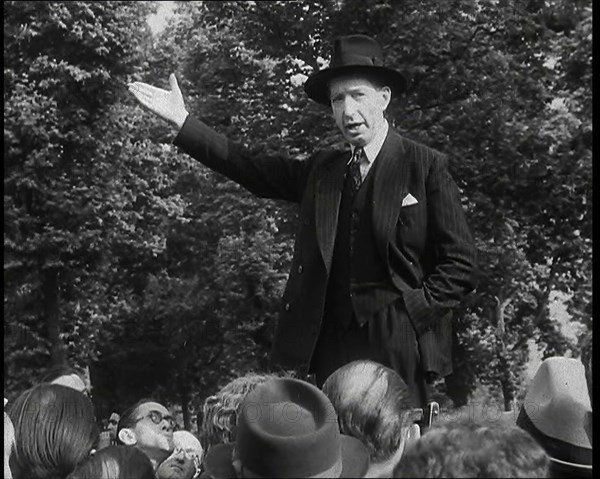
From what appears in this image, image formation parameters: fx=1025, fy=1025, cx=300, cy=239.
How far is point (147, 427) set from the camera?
3.89 metres

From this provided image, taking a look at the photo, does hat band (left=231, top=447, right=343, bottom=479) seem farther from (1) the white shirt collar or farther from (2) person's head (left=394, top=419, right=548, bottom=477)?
(1) the white shirt collar

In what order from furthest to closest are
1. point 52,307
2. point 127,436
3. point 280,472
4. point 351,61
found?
point 52,307
point 127,436
point 351,61
point 280,472

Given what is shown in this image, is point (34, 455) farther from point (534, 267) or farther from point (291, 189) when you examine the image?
point (534, 267)

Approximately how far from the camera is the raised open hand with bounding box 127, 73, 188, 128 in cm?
364

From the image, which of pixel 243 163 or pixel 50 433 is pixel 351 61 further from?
pixel 50 433

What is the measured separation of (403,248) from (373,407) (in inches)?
48.0

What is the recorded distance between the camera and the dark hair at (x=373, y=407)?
7.32 ft

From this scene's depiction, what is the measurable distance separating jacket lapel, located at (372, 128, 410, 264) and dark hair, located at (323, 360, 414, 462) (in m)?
1.00

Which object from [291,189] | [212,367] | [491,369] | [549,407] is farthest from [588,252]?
[549,407]

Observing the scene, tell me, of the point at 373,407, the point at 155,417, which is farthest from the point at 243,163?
the point at 373,407

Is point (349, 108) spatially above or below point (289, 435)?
above

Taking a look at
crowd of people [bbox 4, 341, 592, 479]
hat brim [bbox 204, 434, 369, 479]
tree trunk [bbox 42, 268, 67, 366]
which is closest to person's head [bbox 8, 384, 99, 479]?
crowd of people [bbox 4, 341, 592, 479]

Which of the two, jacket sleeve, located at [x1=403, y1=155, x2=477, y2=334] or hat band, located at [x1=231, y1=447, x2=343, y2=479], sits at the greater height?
jacket sleeve, located at [x1=403, y1=155, x2=477, y2=334]

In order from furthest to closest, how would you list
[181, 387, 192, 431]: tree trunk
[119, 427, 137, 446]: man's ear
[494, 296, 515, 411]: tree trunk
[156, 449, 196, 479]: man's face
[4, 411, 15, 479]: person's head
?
[181, 387, 192, 431]: tree trunk < [494, 296, 515, 411]: tree trunk < [119, 427, 137, 446]: man's ear < [156, 449, 196, 479]: man's face < [4, 411, 15, 479]: person's head
